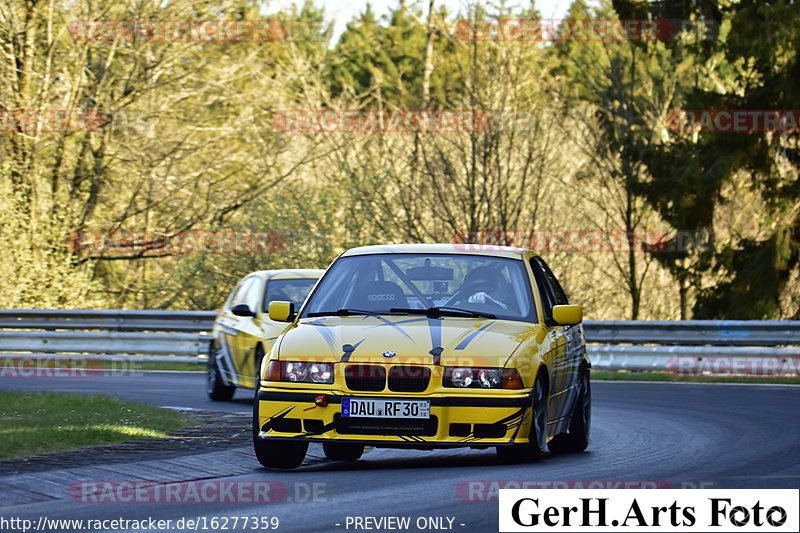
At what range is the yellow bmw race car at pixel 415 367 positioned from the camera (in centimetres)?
888

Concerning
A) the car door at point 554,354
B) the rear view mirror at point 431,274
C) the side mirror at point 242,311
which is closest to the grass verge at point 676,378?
the side mirror at point 242,311

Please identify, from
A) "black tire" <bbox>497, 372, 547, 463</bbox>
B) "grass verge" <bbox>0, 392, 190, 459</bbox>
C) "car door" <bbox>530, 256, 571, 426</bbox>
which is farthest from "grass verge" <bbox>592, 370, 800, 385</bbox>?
"black tire" <bbox>497, 372, 547, 463</bbox>

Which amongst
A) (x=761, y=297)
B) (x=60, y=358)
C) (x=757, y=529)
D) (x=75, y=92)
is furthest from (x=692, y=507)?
(x=75, y=92)

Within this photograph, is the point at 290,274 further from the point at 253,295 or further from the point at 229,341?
the point at 229,341

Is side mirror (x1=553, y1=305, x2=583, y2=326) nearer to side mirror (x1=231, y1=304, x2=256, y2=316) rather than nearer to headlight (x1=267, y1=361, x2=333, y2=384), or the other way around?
headlight (x1=267, y1=361, x2=333, y2=384)

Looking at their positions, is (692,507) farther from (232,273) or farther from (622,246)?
(622,246)

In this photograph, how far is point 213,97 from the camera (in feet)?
99.8

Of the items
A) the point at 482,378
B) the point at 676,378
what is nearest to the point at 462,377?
the point at 482,378

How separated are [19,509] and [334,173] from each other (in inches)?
899

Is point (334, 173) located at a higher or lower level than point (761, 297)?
higher

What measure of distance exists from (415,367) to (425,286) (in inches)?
53.9

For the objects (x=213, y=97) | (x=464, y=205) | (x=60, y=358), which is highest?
(x=213, y=97)

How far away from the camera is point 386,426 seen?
8.88 metres

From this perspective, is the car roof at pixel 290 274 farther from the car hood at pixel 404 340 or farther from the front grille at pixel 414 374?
the front grille at pixel 414 374
